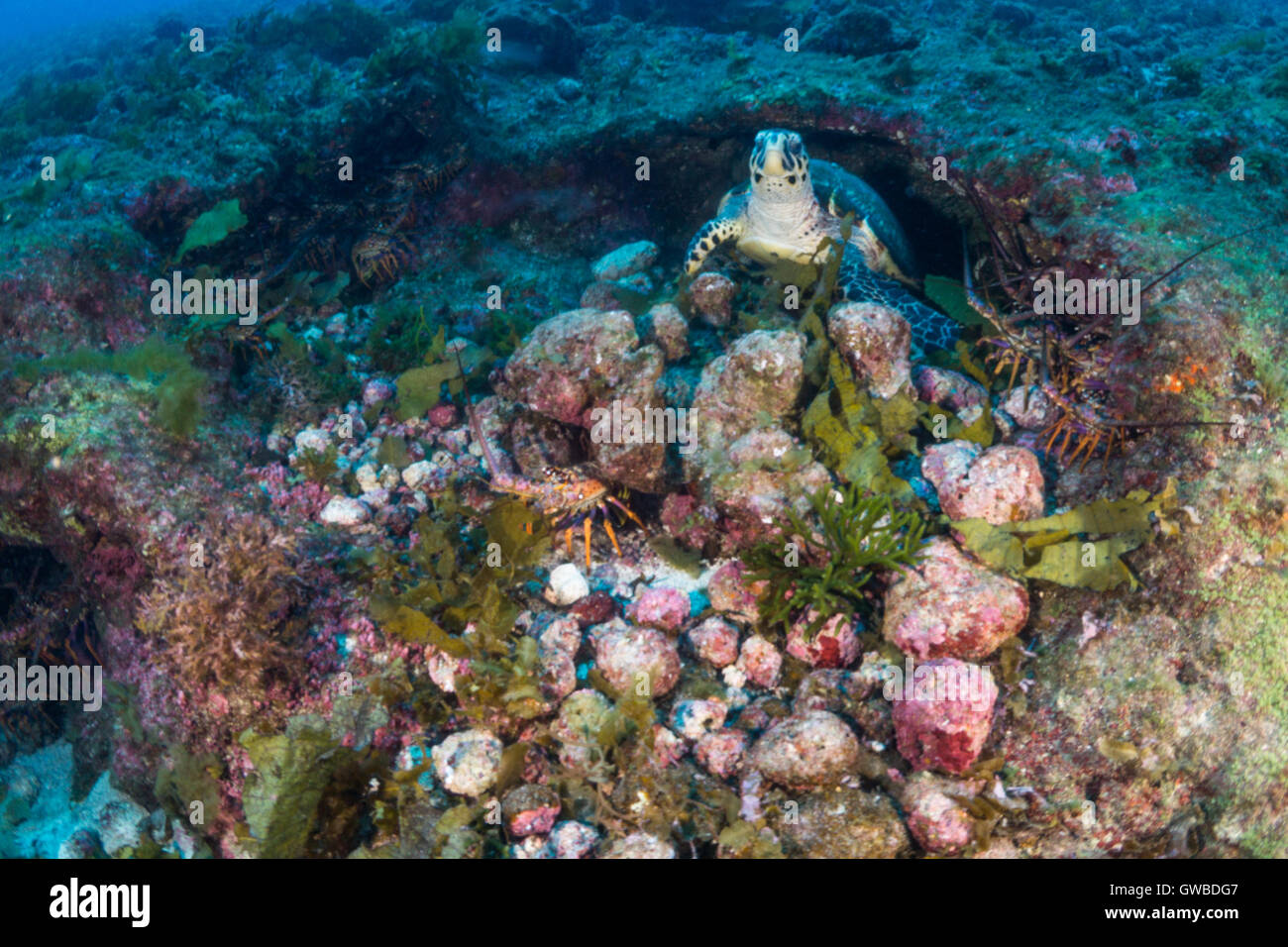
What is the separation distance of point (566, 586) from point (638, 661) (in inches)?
26.5

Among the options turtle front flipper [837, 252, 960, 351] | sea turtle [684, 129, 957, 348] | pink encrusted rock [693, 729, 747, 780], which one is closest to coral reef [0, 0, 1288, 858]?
pink encrusted rock [693, 729, 747, 780]

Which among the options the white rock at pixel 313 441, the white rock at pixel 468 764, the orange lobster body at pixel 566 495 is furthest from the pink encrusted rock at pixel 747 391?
the white rock at pixel 313 441

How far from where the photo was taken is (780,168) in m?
5.08

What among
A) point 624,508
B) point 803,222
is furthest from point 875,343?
point 803,222

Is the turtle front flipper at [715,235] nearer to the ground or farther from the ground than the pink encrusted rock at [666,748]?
farther from the ground

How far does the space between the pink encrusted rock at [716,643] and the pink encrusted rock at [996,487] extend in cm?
121

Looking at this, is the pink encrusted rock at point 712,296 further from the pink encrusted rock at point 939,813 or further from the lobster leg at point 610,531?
the pink encrusted rock at point 939,813

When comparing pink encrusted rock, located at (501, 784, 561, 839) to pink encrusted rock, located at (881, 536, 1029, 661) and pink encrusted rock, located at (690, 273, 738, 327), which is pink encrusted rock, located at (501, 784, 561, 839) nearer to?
pink encrusted rock, located at (881, 536, 1029, 661)

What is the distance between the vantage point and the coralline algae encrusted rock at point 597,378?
3623mm

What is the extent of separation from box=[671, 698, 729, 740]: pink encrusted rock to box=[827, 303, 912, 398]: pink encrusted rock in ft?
6.56

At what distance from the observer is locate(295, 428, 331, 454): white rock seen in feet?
14.0

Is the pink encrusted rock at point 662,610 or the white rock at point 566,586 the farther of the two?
the white rock at point 566,586

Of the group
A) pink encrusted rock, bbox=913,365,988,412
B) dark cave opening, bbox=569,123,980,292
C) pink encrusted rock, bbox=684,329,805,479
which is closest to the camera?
pink encrusted rock, bbox=684,329,805,479
